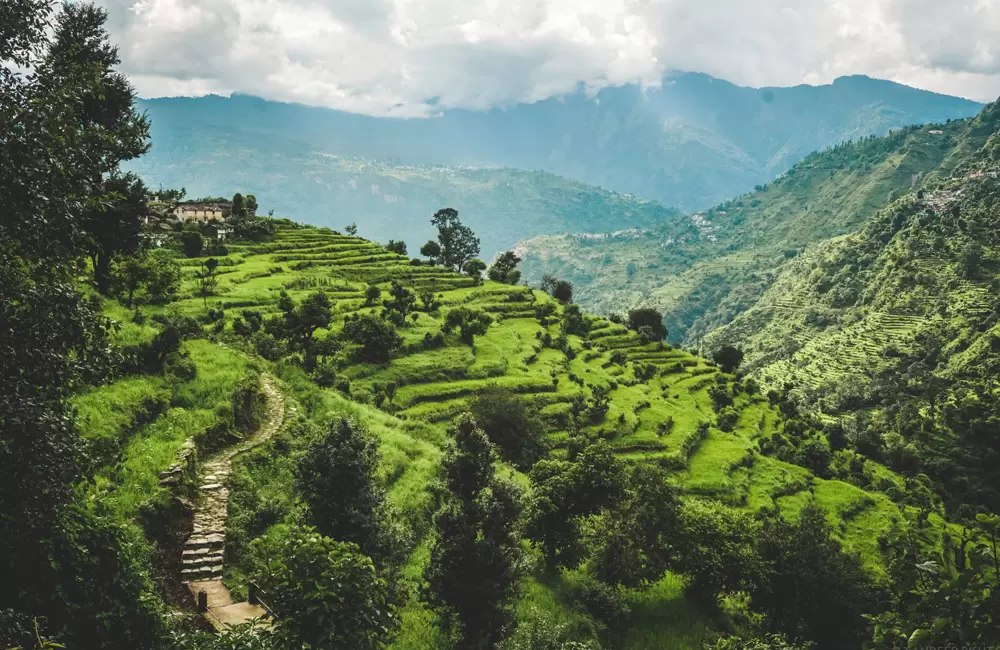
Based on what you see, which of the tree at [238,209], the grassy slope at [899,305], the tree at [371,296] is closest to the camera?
the tree at [371,296]

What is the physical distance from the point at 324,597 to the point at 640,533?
2191 cm

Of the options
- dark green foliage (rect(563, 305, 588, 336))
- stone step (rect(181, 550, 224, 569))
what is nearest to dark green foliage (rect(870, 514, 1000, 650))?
stone step (rect(181, 550, 224, 569))

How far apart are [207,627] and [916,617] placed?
17556 millimetres

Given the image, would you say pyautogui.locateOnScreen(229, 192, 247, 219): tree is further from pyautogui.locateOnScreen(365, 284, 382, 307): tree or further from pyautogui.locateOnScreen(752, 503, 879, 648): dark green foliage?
pyautogui.locateOnScreen(752, 503, 879, 648): dark green foliage

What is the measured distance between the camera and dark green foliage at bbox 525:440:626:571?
29266 mm

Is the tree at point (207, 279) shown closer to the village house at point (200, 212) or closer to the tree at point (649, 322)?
the village house at point (200, 212)

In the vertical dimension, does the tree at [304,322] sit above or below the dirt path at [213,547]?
above

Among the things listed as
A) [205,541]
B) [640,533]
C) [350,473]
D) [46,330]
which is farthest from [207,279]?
[46,330]

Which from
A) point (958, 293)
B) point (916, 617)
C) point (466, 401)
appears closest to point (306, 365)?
point (466, 401)

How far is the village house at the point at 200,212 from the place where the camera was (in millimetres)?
84438

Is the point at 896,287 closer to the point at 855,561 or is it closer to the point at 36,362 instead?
the point at 855,561

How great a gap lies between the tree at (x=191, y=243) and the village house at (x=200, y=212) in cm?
1209

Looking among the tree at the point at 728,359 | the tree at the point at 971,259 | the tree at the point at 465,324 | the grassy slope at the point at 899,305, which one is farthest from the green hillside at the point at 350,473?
the tree at the point at 971,259

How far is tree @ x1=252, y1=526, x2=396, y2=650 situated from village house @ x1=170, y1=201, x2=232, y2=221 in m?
82.2
